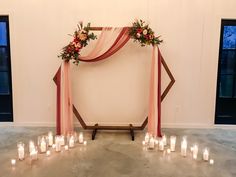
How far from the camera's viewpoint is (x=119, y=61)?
4.59 metres

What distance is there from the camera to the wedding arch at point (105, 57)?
4.05 m

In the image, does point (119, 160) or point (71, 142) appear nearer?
point (119, 160)

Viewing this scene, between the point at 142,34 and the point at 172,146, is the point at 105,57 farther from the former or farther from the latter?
the point at 172,146

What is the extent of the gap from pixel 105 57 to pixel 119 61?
1.31 ft

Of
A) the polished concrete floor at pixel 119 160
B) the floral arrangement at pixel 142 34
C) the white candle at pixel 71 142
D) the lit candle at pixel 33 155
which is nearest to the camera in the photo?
the polished concrete floor at pixel 119 160

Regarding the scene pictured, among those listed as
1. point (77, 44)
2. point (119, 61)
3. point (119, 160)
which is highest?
point (77, 44)

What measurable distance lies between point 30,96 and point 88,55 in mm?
1316

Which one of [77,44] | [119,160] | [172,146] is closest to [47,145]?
[119,160]

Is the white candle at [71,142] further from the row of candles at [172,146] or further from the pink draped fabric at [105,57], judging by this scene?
the row of candles at [172,146]

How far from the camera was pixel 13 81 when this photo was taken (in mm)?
4664

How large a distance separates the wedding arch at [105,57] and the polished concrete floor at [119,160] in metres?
0.40

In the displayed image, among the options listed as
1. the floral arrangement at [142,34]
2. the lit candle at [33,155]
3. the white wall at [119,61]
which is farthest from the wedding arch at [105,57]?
the lit candle at [33,155]

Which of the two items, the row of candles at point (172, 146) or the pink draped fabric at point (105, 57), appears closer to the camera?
the row of candles at point (172, 146)

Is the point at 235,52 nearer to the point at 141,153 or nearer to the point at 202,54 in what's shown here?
the point at 202,54
